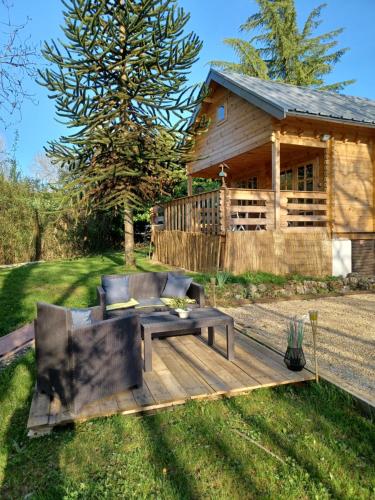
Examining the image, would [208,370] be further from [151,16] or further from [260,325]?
[151,16]

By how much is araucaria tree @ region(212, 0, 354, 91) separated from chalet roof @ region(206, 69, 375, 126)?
12.0 m

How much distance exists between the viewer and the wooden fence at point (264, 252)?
28.8 ft

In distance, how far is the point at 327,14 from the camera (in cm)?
2380

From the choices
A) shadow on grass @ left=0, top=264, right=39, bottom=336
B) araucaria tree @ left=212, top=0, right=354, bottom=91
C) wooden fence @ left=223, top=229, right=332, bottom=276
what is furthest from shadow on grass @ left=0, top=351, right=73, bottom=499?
araucaria tree @ left=212, top=0, right=354, bottom=91

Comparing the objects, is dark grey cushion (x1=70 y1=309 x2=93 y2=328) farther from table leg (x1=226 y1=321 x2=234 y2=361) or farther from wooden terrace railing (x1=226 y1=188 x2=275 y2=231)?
wooden terrace railing (x1=226 y1=188 x2=275 y2=231)

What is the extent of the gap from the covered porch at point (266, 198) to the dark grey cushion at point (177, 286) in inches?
142

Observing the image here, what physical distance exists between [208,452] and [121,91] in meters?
8.95

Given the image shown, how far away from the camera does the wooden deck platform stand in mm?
2727

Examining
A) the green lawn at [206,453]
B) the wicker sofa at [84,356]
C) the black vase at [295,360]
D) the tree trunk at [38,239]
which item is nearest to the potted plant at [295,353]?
the black vase at [295,360]

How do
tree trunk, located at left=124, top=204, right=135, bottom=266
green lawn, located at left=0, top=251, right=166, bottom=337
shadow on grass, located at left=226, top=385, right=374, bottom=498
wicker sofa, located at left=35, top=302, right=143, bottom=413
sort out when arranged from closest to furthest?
1. shadow on grass, located at left=226, top=385, right=374, bottom=498
2. wicker sofa, located at left=35, top=302, right=143, bottom=413
3. green lawn, located at left=0, top=251, right=166, bottom=337
4. tree trunk, located at left=124, top=204, right=135, bottom=266

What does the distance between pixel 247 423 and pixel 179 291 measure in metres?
2.88

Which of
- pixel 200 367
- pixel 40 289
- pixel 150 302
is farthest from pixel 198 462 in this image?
pixel 40 289

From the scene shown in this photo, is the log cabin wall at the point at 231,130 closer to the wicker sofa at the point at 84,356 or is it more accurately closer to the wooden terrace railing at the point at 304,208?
the wooden terrace railing at the point at 304,208

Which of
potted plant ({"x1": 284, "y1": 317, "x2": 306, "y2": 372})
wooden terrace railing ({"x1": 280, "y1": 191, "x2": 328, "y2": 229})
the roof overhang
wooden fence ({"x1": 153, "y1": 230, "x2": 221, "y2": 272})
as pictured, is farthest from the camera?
wooden terrace railing ({"x1": 280, "y1": 191, "x2": 328, "y2": 229})
